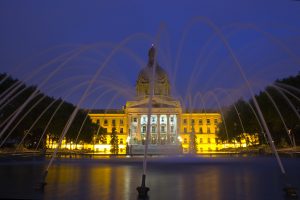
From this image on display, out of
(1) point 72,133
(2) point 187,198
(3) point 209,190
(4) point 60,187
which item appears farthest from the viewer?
(1) point 72,133

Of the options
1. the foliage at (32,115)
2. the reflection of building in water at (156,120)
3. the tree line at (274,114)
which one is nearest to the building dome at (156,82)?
the reflection of building in water at (156,120)

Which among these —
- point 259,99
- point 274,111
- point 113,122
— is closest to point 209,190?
point 274,111

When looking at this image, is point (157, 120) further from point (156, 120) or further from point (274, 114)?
point (274, 114)

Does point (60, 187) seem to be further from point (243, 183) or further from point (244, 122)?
point (244, 122)

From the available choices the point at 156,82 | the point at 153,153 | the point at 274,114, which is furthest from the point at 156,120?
the point at 274,114

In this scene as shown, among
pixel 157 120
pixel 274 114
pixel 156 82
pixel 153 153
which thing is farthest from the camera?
pixel 157 120

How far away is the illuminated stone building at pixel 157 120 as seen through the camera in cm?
11370

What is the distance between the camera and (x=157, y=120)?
131 m

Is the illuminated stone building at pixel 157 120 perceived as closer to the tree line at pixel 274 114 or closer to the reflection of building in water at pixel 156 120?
the reflection of building in water at pixel 156 120

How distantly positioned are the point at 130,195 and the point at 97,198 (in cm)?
140

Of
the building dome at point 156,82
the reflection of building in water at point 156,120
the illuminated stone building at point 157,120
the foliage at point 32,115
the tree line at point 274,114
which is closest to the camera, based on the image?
the foliage at point 32,115

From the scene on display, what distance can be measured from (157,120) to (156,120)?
5764mm

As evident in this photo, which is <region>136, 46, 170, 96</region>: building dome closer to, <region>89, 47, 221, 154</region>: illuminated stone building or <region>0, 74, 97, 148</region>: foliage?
<region>89, 47, 221, 154</region>: illuminated stone building

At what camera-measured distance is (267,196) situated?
547 inches
